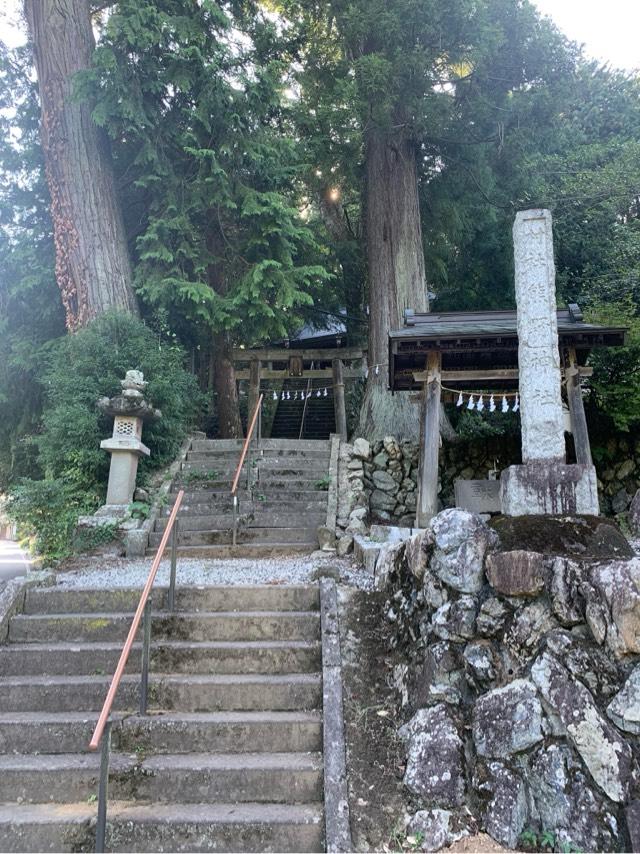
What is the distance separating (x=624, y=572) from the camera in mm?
2906

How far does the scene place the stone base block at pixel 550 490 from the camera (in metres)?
3.75

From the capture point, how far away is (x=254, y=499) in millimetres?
7785

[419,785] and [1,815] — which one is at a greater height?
[419,785]

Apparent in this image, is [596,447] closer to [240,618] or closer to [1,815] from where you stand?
[240,618]

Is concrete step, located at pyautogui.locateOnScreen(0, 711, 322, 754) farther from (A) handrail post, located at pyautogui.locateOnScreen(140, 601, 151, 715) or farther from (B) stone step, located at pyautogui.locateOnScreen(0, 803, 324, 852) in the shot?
(B) stone step, located at pyautogui.locateOnScreen(0, 803, 324, 852)

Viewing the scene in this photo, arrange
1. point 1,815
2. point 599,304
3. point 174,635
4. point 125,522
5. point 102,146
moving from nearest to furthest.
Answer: point 1,815 → point 174,635 → point 125,522 → point 599,304 → point 102,146

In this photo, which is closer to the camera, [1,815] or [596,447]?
[1,815]

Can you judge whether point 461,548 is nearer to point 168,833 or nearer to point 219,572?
point 168,833

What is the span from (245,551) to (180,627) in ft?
8.48

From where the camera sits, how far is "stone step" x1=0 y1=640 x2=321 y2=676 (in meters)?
3.76

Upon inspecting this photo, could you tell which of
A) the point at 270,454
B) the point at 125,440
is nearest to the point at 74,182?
the point at 125,440

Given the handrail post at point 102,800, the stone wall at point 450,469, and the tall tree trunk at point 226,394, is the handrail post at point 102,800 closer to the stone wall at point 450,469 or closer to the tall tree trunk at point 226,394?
the stone wall at point 450,469

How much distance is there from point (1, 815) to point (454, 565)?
108 inches

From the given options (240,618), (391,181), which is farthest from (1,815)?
(391,181)
